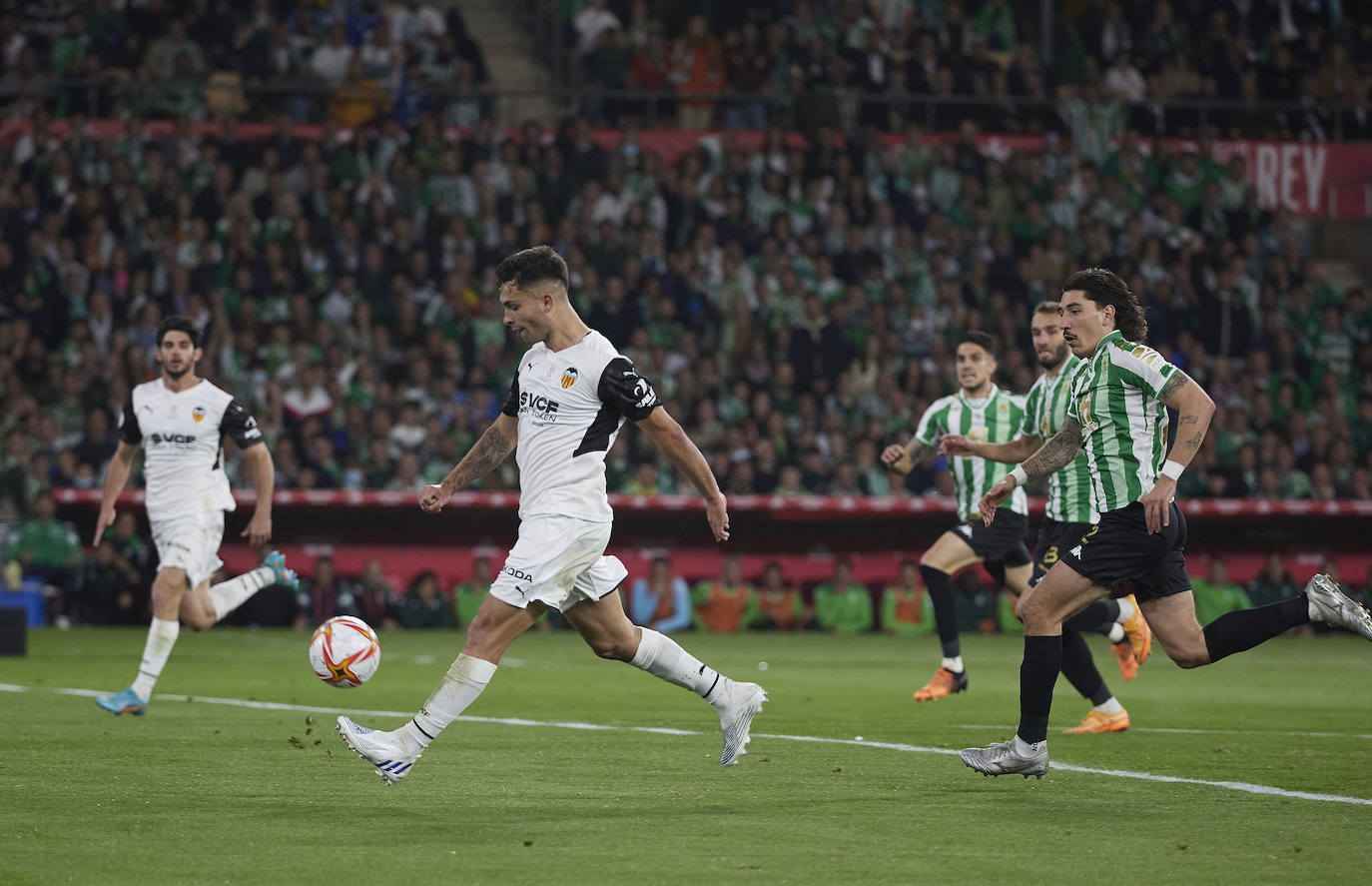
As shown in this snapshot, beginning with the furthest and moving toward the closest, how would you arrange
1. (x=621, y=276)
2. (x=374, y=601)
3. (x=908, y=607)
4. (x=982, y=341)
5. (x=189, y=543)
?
(x=621, y=276) → (x=908, y=607) → (x=374, y=601) → (x=982, y=341) → (x=189, y=543)

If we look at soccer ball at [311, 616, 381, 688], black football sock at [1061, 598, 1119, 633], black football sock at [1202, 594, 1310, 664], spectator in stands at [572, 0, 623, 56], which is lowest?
black football sock at [1061, 598, 1119, 633]

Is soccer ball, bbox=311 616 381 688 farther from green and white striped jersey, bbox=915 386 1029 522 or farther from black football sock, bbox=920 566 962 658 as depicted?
green and white striped jersey, bbox=915 386 1029 522

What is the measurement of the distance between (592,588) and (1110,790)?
247 cm

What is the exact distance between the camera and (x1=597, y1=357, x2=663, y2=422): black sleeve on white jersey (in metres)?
7.79

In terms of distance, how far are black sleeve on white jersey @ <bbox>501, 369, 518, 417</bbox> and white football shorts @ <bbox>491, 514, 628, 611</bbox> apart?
0.60m

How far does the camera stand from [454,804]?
24.6ft

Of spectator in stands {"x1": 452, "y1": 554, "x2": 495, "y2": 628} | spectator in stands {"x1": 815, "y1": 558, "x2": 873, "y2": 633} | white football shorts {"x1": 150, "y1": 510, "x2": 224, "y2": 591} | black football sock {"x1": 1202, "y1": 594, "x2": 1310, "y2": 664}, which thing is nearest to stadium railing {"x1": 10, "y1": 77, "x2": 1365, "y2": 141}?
spectator in stands {"x1": 452, "y1": 554, "x2": 495, "y2": 628}

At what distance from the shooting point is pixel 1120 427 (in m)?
8.40

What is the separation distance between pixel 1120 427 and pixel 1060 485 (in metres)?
2.19

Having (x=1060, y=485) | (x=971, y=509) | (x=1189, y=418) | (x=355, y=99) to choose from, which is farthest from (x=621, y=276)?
(x=1189, y=418)

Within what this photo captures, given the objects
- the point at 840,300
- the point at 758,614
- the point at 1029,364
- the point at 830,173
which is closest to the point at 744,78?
the point at 830,173

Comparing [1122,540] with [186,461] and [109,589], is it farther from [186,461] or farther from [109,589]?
[109,589]

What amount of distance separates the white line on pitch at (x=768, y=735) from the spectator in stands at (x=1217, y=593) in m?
12.0

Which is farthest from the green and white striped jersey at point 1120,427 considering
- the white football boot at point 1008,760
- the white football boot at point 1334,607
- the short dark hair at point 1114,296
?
the white football boot at point 1008,760
